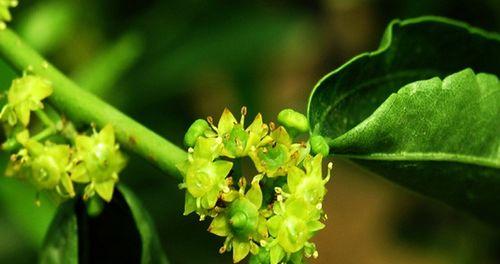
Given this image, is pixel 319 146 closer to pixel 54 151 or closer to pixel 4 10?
pixel 54 151

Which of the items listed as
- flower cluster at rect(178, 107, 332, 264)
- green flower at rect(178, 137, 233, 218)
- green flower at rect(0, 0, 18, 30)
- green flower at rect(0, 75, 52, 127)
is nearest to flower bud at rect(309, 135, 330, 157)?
flower cluster at rect(178, 107, 332, 264)

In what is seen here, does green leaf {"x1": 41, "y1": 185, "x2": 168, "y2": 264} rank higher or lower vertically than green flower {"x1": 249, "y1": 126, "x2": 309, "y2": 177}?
lower

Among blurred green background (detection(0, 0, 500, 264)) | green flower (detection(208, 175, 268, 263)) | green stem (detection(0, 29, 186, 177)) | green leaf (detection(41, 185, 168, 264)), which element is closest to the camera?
green flower (detection(208, 175, 268, 263))

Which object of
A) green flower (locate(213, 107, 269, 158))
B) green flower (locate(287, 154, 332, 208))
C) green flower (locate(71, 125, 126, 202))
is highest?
green flower (locate(213, 107, 269, 158))

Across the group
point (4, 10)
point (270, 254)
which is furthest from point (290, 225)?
point (4, 10)

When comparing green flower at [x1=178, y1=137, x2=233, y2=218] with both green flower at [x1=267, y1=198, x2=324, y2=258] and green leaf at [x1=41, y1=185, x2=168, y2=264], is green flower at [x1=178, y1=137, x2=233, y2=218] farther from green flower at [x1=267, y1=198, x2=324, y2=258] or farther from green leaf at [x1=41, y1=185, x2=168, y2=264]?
green leaf at [x1=41, y1=185, x2=168, y2=264]

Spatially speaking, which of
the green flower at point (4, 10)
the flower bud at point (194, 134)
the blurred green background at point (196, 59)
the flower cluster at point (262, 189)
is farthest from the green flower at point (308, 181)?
the blurred green background at point (196, 59)

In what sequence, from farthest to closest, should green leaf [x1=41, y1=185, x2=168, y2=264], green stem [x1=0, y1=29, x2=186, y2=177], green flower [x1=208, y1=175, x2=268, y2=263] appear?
green leaf [x1=41, y1=185, x2=168, y2=264] < green stem [x1=0, y1=29, x2=186, y2=177] < green flower [x1=208, y1=175, x2=268, y2=263]
